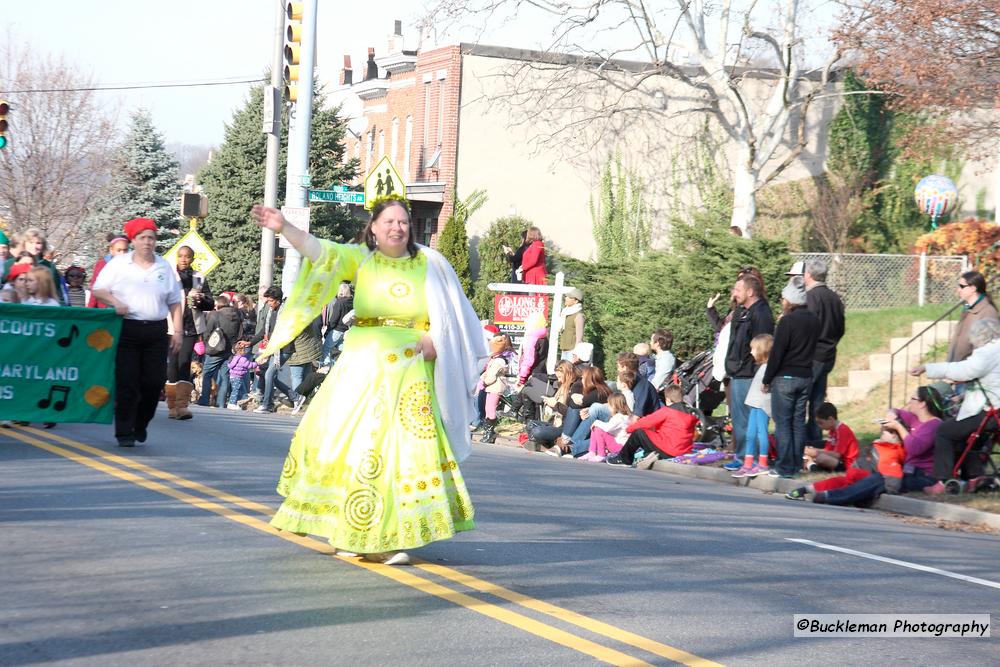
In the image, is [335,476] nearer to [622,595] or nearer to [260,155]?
[622,595]

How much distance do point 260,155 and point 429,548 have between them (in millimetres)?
39086

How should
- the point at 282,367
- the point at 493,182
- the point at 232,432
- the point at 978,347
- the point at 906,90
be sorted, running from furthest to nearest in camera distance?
1. the point at 493,182
2. the point at 906,90
3. the point at 282,367
4. the point at 232,432
5. the point at 978,347

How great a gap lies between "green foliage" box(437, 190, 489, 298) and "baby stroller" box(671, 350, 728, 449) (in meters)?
20.6

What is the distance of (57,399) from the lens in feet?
45.0

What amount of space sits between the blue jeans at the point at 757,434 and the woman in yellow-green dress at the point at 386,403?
8.11 metres

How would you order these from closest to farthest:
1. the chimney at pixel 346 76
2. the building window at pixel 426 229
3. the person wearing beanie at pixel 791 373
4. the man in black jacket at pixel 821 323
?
the person wearing beanie at pixel 791 373 → the man in black jacket at pixel 821 323 → the building window at pixel 426 229 → the chimney at pixel 346 76

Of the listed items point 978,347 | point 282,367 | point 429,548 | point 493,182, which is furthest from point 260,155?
point 429,548

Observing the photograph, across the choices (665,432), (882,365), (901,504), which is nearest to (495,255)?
(882,365)

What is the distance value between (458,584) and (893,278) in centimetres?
2100

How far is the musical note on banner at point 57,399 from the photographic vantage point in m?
13.7

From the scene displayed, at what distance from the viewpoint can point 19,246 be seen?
1778 cm

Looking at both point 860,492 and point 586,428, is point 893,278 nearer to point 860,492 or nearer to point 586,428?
point 586,428

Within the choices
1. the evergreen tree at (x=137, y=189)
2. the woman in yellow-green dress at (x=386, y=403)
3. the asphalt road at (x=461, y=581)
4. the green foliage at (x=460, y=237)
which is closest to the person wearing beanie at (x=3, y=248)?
the asphalt road at (x=461, y=581)

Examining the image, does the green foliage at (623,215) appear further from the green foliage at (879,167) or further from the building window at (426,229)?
the green foliage at (879,167)
